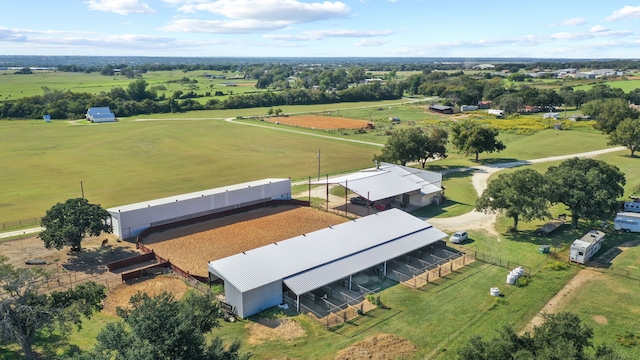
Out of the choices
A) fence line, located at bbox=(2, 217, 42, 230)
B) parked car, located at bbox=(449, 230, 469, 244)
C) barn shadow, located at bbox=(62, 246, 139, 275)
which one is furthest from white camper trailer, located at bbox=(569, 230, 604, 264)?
fence line, located at bbox=(2, 217, 42, 230)

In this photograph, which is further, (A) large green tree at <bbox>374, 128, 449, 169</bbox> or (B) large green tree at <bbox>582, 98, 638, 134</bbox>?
(B) large green tree at <bbox>582, 98, 638, 134</bbox>

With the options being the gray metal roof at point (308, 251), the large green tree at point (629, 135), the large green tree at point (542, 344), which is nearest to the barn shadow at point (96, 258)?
the gray metal roof at point (308, 251)

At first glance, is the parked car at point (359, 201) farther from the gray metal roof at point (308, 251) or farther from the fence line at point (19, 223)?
the fence line at point (19, 223)

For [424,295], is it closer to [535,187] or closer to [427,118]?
[535,187]

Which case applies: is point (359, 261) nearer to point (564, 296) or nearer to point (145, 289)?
point (564, 296)

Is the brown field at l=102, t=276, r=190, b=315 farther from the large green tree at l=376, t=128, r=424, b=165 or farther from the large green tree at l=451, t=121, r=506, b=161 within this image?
the large green tree at l=451, t=121, r=506, b=161

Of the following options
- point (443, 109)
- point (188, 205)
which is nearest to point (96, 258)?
point (188, 205)

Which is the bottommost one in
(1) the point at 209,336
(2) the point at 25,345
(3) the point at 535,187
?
(1) the point at 209,336

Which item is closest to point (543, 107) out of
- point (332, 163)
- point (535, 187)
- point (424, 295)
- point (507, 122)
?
point (507, 122)
